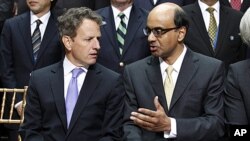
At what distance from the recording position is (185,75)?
4543mm

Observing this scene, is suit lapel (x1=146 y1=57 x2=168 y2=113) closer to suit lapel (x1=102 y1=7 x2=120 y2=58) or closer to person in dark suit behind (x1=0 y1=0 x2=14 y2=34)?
suit lapel (x1=102 y1=7 x2=120 y2=58)

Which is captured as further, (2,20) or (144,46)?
(2,20)

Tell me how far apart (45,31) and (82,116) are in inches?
60.9

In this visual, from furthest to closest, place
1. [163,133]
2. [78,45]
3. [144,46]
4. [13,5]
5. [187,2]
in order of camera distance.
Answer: [13,5] → [187,2] → [144,46] → [78,45] → [163,133]

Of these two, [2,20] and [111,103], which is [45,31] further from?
[111,103]

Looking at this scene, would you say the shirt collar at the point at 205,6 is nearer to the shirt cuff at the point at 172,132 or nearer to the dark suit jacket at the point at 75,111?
the dark suit jacket at the point at 75,111

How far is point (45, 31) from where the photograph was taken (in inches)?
232

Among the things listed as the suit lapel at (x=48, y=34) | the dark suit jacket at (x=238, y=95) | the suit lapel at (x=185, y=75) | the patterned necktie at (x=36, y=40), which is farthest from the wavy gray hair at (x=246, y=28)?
the patterned necktie at (x=36, y=40)

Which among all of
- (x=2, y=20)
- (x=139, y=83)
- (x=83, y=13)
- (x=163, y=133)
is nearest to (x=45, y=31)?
(x=2, y=20)

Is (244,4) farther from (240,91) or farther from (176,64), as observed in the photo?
(240,91)

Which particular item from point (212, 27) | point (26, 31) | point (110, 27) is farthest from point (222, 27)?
point (26, 31)

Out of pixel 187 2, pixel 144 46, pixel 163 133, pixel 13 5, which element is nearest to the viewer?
pixel 163 133

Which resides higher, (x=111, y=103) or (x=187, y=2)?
(x=187, y=2)

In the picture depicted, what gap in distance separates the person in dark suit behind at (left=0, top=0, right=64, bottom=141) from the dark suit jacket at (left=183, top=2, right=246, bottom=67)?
1.30 m
